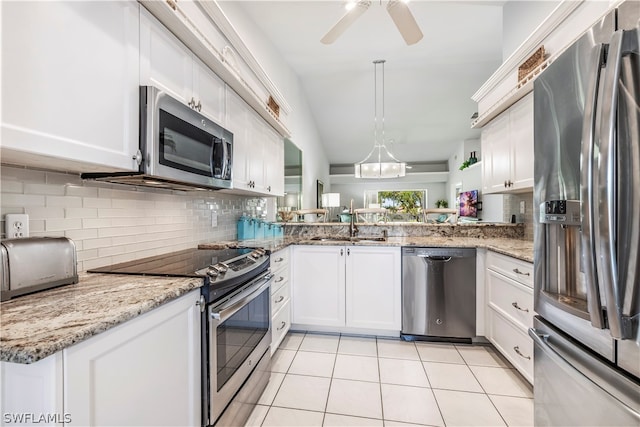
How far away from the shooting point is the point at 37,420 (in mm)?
624

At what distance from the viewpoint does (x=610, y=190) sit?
29.9 inches

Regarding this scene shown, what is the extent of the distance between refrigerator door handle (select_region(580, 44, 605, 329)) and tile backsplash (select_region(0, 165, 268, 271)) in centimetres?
191

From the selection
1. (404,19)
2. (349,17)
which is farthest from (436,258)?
(349,17)

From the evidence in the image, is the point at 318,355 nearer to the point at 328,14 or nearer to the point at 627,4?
the point at 627,4

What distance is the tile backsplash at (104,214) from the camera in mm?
1090

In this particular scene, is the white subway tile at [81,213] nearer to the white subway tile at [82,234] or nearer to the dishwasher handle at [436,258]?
the white subway tile at [82,234]

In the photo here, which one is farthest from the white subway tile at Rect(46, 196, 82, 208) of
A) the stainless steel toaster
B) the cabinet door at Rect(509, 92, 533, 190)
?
the cabinet door at Rect(509, 92, 533, 190)

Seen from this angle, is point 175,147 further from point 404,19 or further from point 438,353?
point 438,353

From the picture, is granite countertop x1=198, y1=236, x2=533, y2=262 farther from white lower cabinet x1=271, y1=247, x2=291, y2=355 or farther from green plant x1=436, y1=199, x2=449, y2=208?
green plant x1=436, y1=199, x2=449, y2=208

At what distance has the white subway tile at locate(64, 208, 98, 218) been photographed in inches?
48.4

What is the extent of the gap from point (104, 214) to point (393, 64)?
4325mm

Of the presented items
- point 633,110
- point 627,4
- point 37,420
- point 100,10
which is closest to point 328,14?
point 100,10

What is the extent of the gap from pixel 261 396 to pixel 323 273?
112 centimetres

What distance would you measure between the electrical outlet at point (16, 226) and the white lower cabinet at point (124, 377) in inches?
23.8
